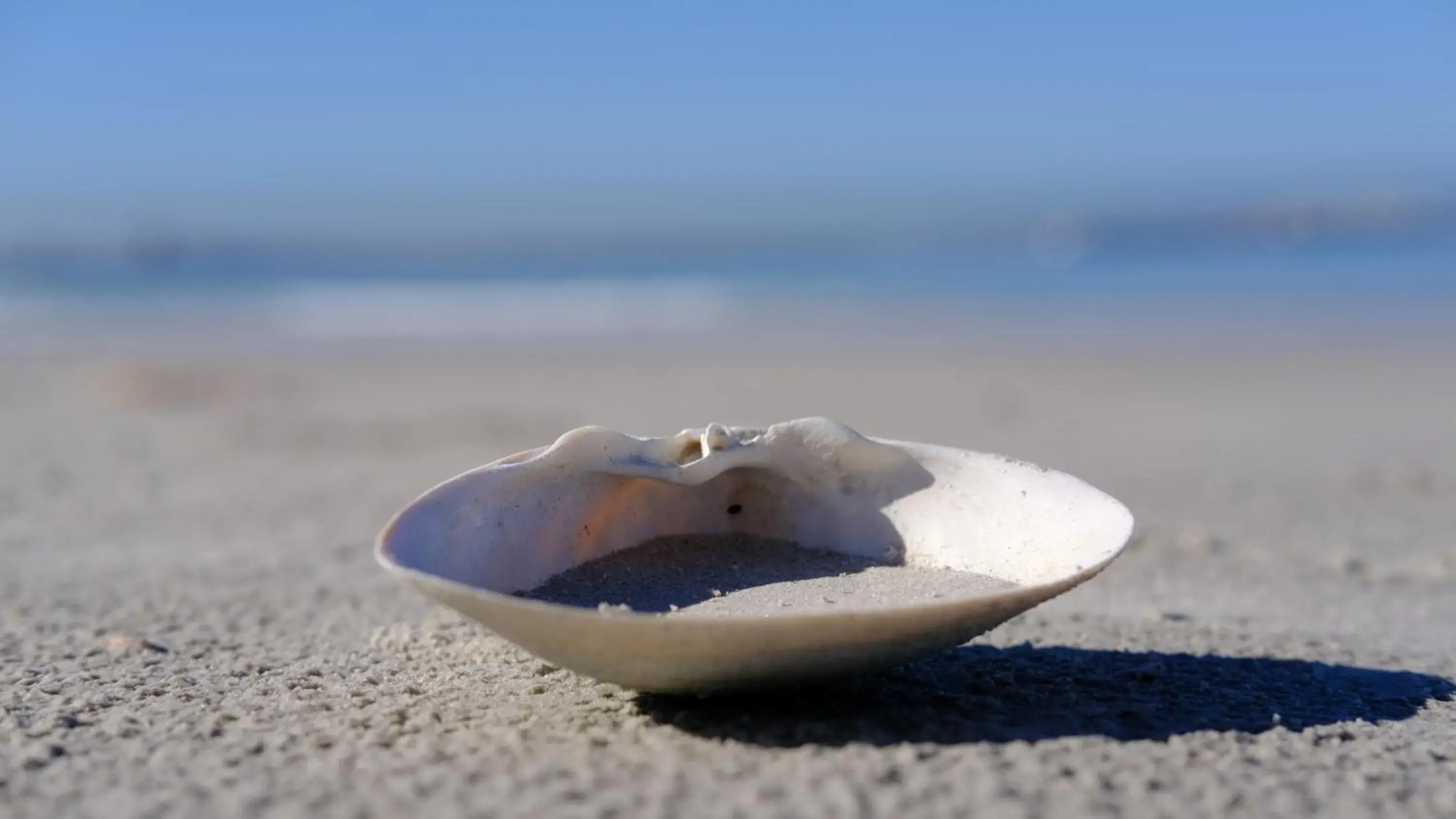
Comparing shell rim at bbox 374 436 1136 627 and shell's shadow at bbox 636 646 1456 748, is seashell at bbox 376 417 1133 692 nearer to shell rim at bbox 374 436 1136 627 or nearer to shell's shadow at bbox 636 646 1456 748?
shell rim at bbox 374 436 1136 627

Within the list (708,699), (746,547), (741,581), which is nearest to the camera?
(708,699)

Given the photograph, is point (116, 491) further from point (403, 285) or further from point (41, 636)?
point (403, 285)

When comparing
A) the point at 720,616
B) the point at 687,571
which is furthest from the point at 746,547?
the point at 720,616

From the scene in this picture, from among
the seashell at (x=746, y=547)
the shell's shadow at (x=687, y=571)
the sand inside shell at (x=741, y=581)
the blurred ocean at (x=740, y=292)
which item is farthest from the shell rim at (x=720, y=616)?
the blurred ocean at (x=740, y=292)

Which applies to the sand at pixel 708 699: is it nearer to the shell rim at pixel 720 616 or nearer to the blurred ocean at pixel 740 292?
the shell rim at pixel 720 616

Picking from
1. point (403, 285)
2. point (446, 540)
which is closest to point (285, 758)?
point (446, 540)

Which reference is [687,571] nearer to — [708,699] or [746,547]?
[746,547]
